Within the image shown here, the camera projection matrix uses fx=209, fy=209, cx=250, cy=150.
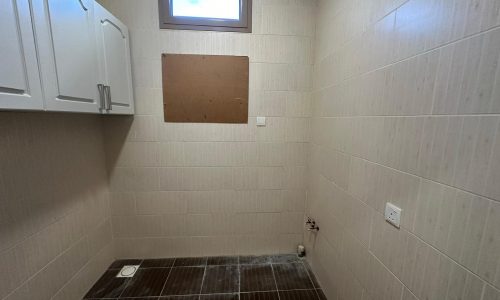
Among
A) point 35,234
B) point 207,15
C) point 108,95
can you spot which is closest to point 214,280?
point 35,234

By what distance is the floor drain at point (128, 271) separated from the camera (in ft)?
6.16

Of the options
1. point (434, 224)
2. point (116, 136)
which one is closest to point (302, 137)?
point (434, 224)

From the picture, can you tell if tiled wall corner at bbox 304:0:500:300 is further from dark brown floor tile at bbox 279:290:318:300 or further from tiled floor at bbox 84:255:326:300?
tiled floor at bbox 84:255:326:300

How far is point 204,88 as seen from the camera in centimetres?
190

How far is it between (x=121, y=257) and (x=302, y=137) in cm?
216

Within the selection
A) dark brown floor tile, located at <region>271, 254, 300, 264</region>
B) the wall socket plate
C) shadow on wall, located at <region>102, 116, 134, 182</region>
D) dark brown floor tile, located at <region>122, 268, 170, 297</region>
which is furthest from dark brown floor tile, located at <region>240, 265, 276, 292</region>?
shadow on wall, located at <region>102, 116, 134, 182</region>

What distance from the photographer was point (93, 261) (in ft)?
5.84

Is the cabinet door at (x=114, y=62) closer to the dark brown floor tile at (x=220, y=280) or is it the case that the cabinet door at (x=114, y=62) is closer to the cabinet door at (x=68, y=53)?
the cabinet door at (x=68, y=53)

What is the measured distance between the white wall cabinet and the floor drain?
4.73 ft

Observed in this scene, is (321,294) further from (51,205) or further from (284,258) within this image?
(51,205)

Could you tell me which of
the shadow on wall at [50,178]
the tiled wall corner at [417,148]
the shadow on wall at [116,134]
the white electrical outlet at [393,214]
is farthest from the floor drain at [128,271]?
the white electrical outlet at [393,214]

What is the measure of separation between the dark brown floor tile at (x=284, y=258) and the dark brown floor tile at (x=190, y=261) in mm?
696

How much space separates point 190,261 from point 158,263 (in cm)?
31

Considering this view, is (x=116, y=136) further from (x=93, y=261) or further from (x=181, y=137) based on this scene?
(x=93, y=261)
